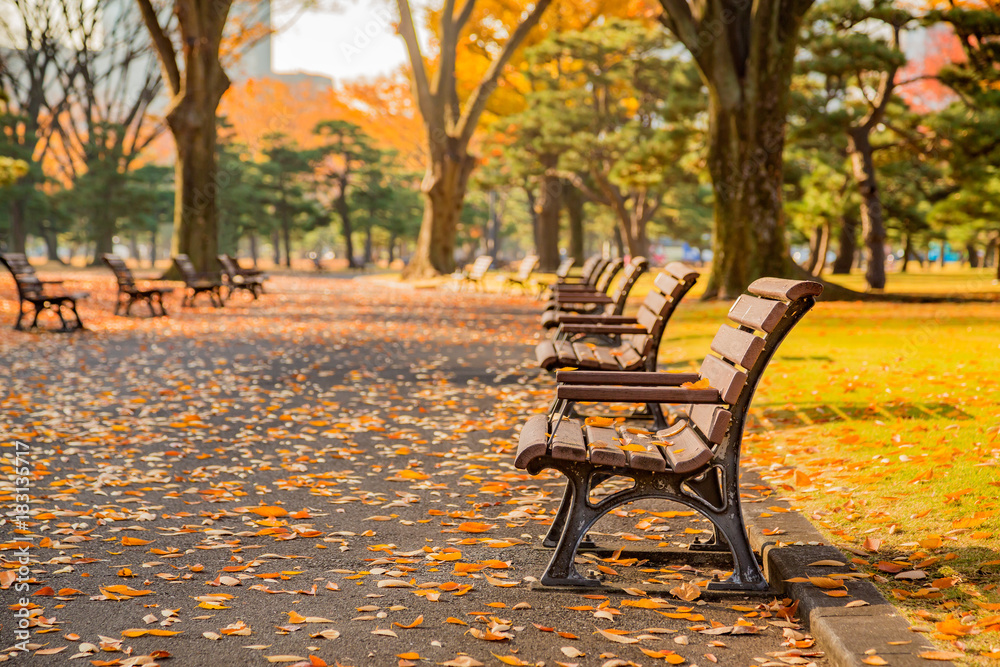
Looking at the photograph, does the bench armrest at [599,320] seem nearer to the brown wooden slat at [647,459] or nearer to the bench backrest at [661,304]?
the bench backrest at [661,304]

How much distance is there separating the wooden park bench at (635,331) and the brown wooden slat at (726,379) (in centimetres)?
166

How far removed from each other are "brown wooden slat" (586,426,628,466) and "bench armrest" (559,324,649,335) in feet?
8.31

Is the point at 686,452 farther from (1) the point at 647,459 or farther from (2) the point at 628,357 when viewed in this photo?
(2) the point at 628,357

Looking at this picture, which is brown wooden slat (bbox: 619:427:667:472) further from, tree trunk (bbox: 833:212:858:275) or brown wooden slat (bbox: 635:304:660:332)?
tree trunk (bbox: 833:212:858:275)

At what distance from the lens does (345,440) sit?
6121 mm

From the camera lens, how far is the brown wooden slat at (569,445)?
10.7 feet

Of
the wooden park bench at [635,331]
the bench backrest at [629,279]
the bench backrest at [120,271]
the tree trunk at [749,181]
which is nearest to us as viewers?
the wooden park bench at [635,331]

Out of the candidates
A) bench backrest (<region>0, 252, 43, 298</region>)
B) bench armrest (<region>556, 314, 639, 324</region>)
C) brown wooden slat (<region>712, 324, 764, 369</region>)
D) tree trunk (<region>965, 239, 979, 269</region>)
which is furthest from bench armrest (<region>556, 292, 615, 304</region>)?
tree trunk (<region>965, 239, 979, 269</region>)

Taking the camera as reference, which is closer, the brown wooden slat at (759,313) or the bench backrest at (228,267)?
the brown wooden slat at (759,313)

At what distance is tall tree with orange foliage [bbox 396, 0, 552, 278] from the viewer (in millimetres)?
25562

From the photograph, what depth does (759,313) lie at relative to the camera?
3.47 metres

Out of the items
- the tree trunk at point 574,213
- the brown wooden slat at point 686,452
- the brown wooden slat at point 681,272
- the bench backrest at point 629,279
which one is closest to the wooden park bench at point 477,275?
the bench backrest at point 629,279

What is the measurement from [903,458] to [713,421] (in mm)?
2148

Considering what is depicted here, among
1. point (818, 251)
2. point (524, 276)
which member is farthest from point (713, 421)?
point (818, 251)
